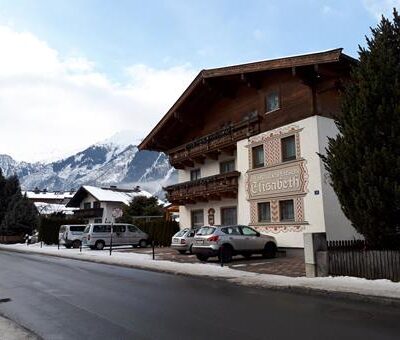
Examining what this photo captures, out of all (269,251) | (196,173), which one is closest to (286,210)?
(269,251)

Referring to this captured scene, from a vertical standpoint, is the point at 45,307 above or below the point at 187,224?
below

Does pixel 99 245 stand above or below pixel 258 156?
below

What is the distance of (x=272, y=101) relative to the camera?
1036 inches

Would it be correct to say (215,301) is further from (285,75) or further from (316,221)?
(285,75)

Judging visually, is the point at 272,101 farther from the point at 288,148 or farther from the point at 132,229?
the point at 132,229

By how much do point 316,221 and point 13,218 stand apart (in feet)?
144

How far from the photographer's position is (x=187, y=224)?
112ft

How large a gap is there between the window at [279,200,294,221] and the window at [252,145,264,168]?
A: 265 cm

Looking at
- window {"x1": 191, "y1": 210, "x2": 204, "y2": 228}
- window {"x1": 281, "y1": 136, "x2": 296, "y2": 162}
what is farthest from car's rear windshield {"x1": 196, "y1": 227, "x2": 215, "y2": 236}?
window {"x1": 191, "y1": 210, "x2": 204, "y2": 228}

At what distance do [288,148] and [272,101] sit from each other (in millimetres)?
2919

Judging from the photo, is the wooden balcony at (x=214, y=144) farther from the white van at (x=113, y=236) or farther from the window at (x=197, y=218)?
the white van at (x=113, y=236)

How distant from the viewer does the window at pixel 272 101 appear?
25.9 meters

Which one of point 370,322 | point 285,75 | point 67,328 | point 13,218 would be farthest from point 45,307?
point 13,218

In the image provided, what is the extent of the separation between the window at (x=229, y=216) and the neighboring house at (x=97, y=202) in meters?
35.9
